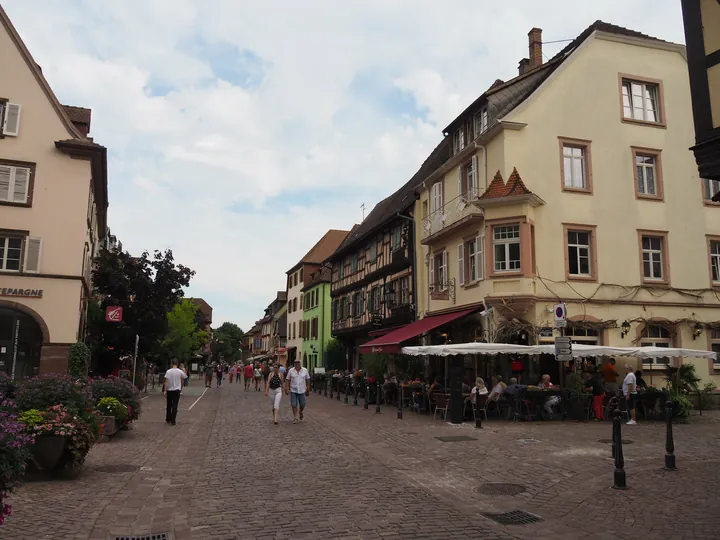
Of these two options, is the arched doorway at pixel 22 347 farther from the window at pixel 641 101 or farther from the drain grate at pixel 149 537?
the window at pixel 641 101

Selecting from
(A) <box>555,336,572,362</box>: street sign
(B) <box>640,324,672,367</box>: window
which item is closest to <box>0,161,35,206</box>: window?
(A) <box>555,336,572,362</box>: street sign

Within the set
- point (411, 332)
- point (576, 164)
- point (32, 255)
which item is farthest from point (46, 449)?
point (576, 164)

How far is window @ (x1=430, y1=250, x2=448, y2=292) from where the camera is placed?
25328 millimetres

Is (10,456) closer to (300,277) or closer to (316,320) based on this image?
(316,320)

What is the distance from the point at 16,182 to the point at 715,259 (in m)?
27.3

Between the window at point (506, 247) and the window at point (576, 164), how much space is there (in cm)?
291

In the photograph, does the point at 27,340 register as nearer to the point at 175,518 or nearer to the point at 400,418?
the point at 400,418

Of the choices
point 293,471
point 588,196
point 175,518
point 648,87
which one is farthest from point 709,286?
point 175,518

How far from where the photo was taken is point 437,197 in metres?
27.0

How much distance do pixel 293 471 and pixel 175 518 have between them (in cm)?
290

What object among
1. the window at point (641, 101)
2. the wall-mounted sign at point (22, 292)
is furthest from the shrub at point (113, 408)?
the window at point (641, 101)

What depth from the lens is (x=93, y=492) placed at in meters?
7.82

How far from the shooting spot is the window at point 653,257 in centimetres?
2222

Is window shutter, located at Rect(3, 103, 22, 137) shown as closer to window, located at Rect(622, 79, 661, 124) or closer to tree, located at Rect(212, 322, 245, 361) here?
window, located at Rect(622, 79, 661, 124)
